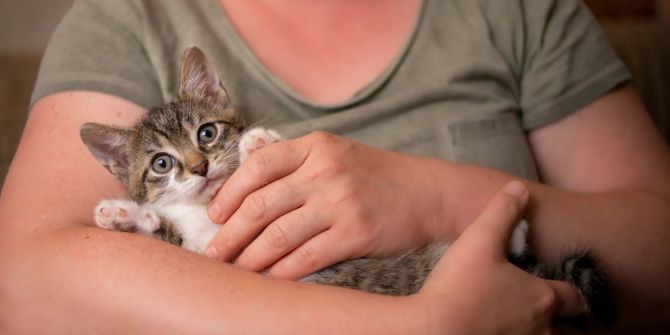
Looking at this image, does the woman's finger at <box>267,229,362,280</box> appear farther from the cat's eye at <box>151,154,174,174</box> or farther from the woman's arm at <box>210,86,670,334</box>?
the cat's eye at <box>151,154,174,174</box>

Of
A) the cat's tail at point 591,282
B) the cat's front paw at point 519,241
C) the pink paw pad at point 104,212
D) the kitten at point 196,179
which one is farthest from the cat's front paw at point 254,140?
the cat's tail at point 591,282

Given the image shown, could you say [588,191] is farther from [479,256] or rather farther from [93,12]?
[93,12]

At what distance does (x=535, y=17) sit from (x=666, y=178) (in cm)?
44

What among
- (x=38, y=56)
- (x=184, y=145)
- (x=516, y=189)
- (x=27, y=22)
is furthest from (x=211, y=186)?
(x=27, y=22)

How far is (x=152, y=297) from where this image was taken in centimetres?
80

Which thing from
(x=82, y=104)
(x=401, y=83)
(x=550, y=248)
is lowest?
(x=550, y=248)

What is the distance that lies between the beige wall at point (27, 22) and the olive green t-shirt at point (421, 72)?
1.13m

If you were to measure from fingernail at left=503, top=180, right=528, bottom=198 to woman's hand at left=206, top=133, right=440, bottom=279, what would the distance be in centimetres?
19

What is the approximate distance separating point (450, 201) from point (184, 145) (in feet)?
1.67

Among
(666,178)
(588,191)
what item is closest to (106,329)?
(588,191)

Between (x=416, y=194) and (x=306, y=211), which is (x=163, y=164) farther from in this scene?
(x=416, y=194)

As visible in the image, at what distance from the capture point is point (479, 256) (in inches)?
34.7

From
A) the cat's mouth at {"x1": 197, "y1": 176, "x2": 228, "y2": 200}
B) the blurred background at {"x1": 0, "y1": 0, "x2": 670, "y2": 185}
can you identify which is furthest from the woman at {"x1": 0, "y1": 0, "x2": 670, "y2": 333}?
the blurred background at {"x1": 0, "y1": 0, "x2": 670, "y2": 185}

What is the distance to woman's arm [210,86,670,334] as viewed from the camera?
901 mm
